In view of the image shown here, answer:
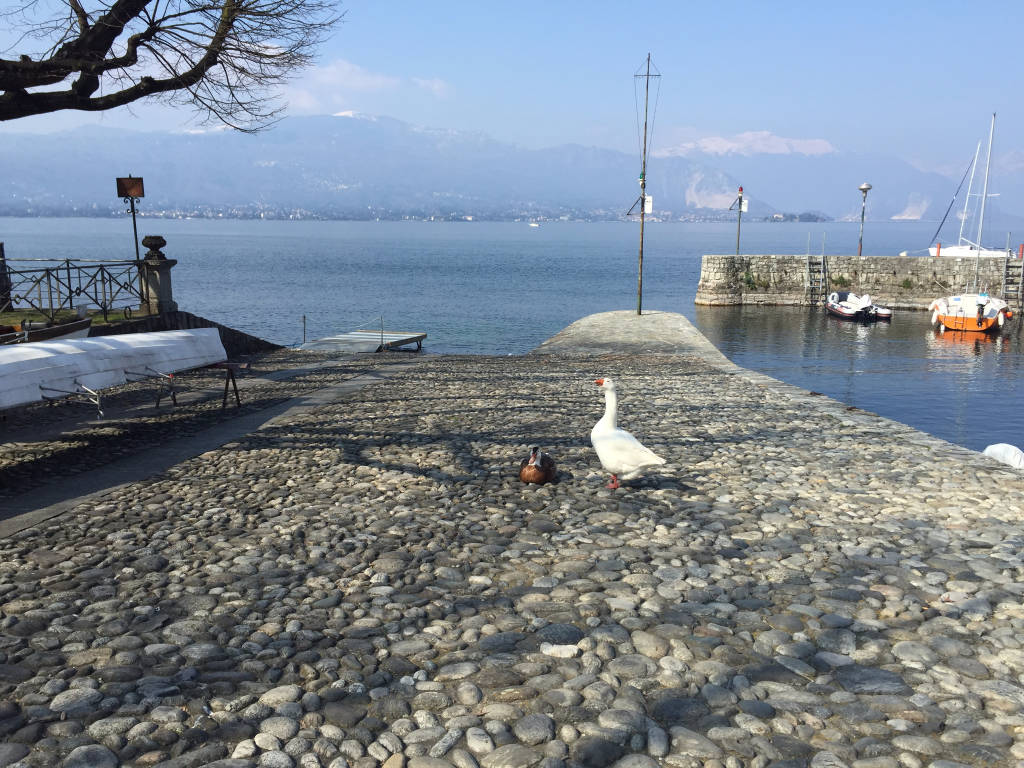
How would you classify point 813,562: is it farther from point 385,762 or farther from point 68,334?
point 68,334

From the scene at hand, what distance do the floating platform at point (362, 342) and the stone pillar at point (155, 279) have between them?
7.45m

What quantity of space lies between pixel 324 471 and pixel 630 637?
18.1 feet

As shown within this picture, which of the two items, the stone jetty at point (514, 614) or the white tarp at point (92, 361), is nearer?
the stone jetty at point (514, 614)

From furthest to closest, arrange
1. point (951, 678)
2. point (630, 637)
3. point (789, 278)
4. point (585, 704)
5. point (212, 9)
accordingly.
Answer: point (789, 278) < point (212, 9) < point (630, 637) < point (951, 678) < point (585, 704)

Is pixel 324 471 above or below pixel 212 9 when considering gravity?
below

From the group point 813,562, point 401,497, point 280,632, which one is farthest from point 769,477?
point 280,632

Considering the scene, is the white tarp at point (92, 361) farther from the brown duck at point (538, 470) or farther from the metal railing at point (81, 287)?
the metal railing at point (81, 287)

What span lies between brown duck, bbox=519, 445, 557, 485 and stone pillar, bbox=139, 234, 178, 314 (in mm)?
14392

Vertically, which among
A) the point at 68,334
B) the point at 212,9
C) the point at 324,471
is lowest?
the point at 324,471

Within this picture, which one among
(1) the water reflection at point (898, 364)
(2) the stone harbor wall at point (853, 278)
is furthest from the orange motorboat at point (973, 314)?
(2) the stone harbor wall at point (853, 278)

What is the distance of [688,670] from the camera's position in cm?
514

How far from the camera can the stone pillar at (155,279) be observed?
20219mm

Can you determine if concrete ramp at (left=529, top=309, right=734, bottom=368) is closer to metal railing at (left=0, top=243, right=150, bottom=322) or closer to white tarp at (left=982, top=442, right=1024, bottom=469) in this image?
white tarp at (left=982, top=442, right=1024, bottom=469)

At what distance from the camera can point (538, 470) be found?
9.28 metres
